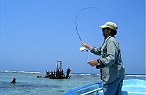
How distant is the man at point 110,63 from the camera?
8.39 feet

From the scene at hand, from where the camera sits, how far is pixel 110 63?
2537 mm

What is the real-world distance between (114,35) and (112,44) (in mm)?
275

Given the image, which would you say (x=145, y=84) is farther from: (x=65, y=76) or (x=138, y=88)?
(x=65, y=76)

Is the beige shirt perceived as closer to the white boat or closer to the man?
the man

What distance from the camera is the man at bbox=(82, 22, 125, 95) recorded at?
256cm

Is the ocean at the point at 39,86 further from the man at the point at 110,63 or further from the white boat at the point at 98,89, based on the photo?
the man at the point at 110,63

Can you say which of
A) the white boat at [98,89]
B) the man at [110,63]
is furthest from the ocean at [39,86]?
the man at [110,63]

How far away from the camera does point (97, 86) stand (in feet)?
14.0

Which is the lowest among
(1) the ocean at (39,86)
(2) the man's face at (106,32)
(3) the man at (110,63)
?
(1) the ocean at (39,86)

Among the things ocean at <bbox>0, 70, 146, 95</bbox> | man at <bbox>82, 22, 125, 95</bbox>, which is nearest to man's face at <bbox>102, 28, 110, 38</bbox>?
man at <bbox>82, 22, 125, 95</bbox>

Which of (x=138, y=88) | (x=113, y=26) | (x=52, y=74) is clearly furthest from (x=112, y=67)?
(x=52, y=74)

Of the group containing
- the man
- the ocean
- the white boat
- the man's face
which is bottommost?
the ocean

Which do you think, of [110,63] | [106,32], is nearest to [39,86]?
[106,32]

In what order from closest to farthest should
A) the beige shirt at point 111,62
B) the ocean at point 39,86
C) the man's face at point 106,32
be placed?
the beige shirt at point 111,62 < the man's face at point 106,32 < the ocean at point 39,86
